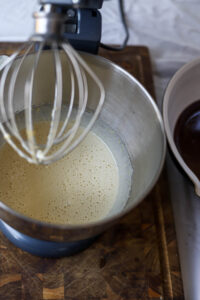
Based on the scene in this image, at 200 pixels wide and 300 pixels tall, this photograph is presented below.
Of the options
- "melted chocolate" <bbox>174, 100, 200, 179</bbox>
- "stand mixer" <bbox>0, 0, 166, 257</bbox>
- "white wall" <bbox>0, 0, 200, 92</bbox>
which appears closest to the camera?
"stand mixer" <bbox>0, 0, 166, 257</bbox>

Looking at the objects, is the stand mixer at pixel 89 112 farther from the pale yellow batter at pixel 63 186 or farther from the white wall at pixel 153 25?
the white wall at pixel 153 25

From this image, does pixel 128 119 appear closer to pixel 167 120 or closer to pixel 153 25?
pixel 167 120

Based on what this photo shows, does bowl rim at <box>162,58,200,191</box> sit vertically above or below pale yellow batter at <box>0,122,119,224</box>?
above

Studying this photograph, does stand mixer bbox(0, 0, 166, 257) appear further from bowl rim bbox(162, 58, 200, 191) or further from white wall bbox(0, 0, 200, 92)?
white wall bbox(0, 0, 200, 92)

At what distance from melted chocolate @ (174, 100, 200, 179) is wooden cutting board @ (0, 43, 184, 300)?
9 centimetres

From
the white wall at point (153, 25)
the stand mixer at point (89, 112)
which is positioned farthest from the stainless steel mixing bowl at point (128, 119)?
the white wall at point (153, 25)

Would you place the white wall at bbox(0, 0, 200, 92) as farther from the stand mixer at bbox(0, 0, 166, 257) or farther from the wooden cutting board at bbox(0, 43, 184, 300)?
the wooden cutting board at bbox(0, 43, 184, 300)

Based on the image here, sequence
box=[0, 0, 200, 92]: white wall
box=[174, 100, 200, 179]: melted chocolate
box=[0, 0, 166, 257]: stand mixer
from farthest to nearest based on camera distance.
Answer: box=[0, 0, 200, 92]: white wall < box=[174, 100, 200, 179]: melted chocolate < box=[0, 0, 166, 257]: stand mixer

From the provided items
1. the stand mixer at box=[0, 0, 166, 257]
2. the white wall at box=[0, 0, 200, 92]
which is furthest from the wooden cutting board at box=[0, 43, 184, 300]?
the white wall at box=[0, 0, 200, 92]

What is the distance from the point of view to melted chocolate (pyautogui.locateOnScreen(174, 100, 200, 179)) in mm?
504

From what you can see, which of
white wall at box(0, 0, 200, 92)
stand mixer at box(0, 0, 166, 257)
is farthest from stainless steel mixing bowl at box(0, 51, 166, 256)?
white wall at box(0, 0, 200, 92)

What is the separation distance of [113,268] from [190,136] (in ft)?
0.73

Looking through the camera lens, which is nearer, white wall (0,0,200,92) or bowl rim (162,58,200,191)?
bowl rim (162,58,200,191)

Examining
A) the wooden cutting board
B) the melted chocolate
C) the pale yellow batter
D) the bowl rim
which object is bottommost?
the wooden cutting board
